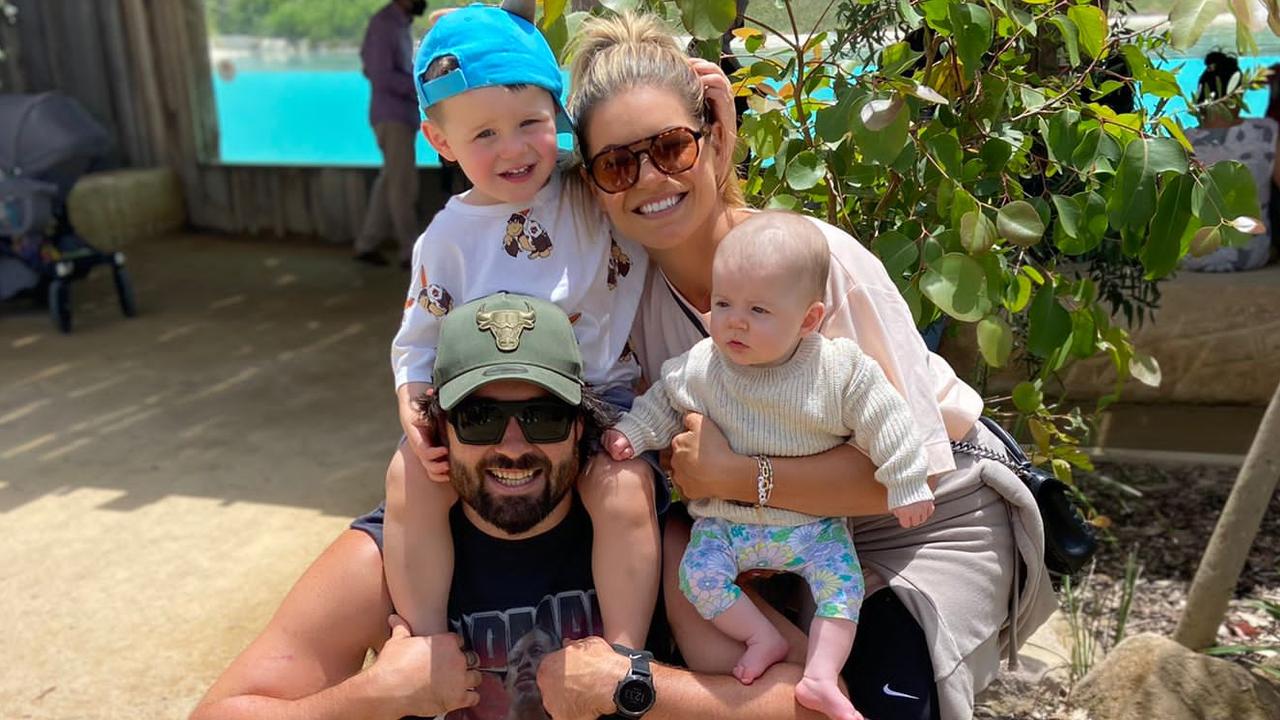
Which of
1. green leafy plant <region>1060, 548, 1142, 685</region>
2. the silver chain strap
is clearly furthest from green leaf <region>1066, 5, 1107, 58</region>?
green leafy plant <region>1060, 548, 1142, 685</region>

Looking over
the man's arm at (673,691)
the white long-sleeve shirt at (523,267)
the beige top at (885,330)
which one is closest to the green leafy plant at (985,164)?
the beige top at (885,330)

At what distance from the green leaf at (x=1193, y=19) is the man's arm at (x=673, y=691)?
1.09m

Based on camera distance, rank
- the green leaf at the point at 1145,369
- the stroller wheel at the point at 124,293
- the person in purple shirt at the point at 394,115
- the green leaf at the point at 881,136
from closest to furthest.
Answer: the green leaf at the point at 881,136 < the green leaf at the point at 1145,369 < the stroller wheel at the point at 124,293 < the person in purple shirt at the point at 394,115

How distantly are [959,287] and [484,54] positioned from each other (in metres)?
0.86

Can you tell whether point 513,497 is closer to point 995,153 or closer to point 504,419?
point 504,419

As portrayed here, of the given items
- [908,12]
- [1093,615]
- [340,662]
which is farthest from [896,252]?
[1093,615]

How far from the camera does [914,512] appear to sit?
1.80 m

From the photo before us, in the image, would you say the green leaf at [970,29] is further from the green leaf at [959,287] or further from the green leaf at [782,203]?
the green leaf at [782,203]

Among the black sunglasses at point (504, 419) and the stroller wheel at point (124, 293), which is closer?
the black sunglasses at point (504, 419)

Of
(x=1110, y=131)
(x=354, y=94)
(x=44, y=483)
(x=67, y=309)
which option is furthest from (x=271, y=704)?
(x=354, y=94)

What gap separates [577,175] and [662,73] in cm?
25

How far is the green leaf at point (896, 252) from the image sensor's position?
210 cm

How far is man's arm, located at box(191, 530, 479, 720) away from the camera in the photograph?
1.84m

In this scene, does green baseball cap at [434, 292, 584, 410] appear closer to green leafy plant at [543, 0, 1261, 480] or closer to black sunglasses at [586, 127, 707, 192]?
black sunglasses at [586, 127, 707, 192]
